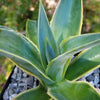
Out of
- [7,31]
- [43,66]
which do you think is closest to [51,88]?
[43,66]

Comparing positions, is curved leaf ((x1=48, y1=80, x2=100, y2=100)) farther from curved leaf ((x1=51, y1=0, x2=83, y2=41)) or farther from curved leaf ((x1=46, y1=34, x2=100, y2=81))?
curved leaf ((x1=51, y1=0, x2=83, y2=41))

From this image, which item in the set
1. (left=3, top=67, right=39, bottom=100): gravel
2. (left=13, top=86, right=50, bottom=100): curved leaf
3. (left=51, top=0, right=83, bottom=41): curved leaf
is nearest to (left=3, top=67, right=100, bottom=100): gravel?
(left=3, top=67, right=39, bottom=100): gravel

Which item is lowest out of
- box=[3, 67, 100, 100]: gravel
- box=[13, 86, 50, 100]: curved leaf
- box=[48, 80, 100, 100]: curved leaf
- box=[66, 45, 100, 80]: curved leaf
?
box=[3, 67, 100, 100]: gravel

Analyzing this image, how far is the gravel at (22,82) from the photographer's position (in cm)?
81

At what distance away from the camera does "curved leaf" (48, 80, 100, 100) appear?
0.58m

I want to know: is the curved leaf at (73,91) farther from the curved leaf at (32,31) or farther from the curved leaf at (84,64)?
the curved leaf at (32,31)

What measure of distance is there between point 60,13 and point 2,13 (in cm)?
60

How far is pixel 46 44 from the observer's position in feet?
1.89

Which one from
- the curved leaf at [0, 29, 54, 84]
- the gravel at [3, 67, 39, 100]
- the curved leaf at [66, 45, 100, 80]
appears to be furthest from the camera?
the gravel at [3, 67, 39, 100]

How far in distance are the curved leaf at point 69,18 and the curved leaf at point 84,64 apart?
0.08m

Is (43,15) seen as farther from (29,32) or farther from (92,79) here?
(92,79)

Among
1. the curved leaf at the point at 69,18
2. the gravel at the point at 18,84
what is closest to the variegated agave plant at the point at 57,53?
the curved leaf at the point at 69,18

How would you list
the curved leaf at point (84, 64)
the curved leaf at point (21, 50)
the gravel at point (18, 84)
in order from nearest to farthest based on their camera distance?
1. the curved leaf at point (21, 50)
2. the curved leaf at point (84, 64)
3. the gravel at point (18, 84)

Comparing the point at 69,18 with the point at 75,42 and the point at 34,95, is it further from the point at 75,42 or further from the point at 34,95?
the point at 34,95
